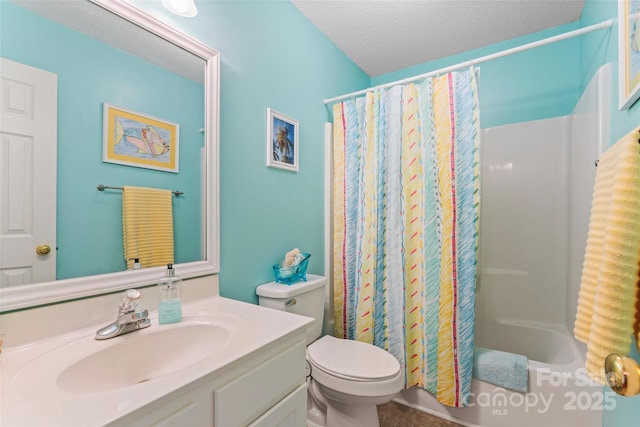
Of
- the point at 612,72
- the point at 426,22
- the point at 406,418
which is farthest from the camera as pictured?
the point at 426,22

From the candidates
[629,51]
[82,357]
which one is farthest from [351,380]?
[629,51]

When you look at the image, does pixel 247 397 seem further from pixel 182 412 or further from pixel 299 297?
pixel 299 297

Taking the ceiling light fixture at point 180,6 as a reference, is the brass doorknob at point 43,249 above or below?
below

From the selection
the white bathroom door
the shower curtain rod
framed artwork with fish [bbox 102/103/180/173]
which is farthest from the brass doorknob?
the shower curtain rod

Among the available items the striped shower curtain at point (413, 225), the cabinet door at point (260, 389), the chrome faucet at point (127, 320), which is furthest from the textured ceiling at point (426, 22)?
the cabinet door at point (260, 389)

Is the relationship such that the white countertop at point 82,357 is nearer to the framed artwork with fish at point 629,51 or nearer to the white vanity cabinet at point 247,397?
the white vanity cabinet at point 247,397

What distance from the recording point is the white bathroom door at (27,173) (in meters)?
0.70

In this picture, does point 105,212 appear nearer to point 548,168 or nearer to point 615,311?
point 615,311

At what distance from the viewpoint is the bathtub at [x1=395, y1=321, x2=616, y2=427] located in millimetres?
1275

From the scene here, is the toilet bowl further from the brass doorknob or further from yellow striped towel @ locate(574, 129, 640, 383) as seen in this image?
the brass doorknob

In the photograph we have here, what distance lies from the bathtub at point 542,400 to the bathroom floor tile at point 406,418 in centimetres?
3

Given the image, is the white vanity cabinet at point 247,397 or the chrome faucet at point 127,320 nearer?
the white vanity cabinet at point 247,397

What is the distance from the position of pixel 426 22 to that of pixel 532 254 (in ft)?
5.80

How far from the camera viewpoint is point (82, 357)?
27.1 inches
